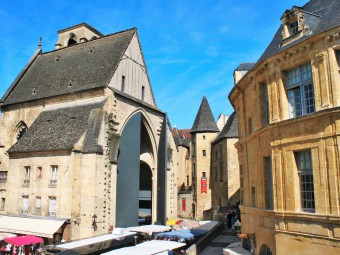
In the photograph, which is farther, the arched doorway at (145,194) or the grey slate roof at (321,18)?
the arched doorway at (145,194)

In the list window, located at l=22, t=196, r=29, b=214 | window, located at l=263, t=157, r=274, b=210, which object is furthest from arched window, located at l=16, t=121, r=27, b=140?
window, located at l=263, t=157, r=274, b=210

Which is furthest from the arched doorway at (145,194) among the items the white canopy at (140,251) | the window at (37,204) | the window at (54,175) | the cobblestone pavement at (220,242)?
the white canopy at (140,251)

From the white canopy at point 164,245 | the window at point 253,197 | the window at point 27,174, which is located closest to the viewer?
the window at point 253,197

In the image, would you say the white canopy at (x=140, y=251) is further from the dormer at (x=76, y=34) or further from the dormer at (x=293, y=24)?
the dormer at (x=76, y=34)

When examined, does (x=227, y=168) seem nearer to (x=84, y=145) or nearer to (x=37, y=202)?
(x=84, y=145)

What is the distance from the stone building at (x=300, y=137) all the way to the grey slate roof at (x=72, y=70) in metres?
14.1

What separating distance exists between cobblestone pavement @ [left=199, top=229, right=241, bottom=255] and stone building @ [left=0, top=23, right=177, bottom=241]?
20.4 ft

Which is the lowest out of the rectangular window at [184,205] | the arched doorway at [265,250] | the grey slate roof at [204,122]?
the rectangular window at [184,205]

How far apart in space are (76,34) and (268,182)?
26.9 m

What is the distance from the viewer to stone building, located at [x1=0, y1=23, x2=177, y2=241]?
63.5 ft

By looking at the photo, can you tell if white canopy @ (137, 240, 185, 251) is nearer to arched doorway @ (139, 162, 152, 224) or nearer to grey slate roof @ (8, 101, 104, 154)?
grey slate roof @ (8, 101, 104, 154)

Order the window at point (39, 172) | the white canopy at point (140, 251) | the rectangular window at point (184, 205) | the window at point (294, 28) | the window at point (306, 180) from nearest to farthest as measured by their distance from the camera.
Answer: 1. the window at point (306, 180)
2. the window at point (294, 28)
3. the white canopy at point (140, 251)
4. the window at point (39, 172)
5. the rectangular window at point (184, 205)

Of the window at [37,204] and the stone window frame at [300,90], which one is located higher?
the stone window frame at [300,90]

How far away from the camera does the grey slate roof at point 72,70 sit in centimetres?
2384
